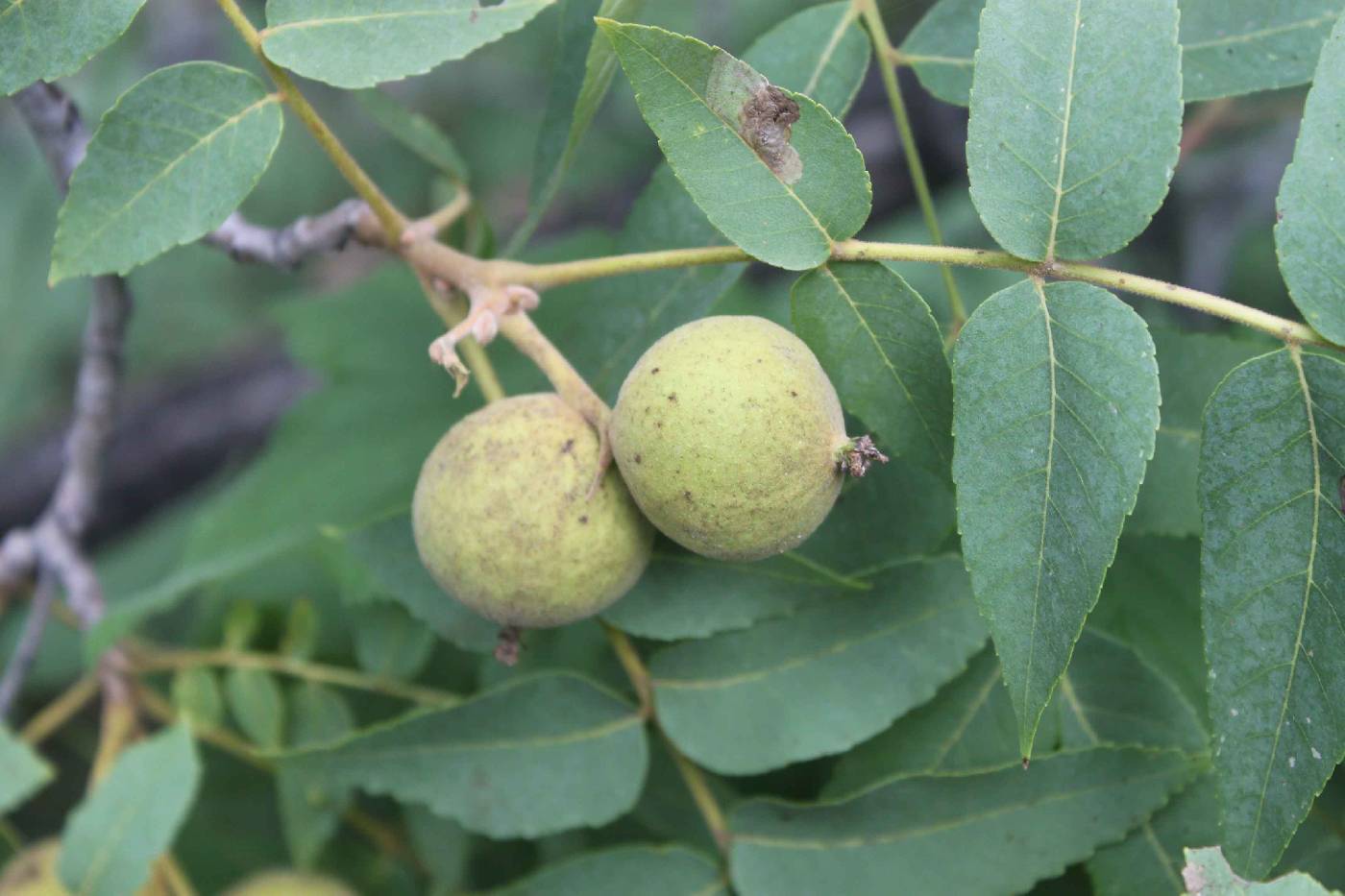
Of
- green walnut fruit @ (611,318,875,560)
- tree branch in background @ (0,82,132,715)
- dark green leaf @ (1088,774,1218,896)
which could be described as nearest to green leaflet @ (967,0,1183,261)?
green walnut fruit @ (611,318,875,560)

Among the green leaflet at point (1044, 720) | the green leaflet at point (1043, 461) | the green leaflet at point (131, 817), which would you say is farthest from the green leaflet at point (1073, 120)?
the green leaflet at point (131, 817)

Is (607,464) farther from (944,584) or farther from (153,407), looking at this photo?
(153,407)

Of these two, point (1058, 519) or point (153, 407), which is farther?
point (153, 407)

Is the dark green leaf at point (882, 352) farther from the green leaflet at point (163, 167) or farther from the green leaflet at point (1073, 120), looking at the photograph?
the green leaflet at point (163, 167)

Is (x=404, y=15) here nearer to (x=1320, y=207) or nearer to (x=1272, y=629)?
(x=1320, y=207)

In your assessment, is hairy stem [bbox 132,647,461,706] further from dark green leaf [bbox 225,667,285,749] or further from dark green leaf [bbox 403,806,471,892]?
dark green leaf [bbox 403,806,471,892]

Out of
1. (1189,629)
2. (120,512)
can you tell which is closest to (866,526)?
(1189,629)
